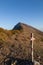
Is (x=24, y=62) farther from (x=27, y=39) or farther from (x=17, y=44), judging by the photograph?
(x=27, y=39)

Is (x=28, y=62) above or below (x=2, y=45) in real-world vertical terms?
below

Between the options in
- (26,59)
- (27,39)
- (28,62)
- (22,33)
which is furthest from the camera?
(22,33)

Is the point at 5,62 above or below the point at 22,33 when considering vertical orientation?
below

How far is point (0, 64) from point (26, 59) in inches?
91.5

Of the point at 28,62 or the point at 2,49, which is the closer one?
the point at 28,62

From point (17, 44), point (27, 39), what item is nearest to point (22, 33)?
point (27, 39)

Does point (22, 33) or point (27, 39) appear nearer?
point (27, 39)

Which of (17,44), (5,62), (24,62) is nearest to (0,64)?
(5,62)

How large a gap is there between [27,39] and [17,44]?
3.22m

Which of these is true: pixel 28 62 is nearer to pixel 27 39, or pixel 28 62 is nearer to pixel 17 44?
pixel 17 44

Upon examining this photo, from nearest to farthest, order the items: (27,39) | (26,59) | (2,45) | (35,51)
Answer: (26,59)
(35,51)
(2,45)
(27,39)

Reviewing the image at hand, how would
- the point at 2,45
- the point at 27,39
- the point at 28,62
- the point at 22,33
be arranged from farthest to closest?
the point at 22,33 < the point at 27,39 < the point at 2,45 < the point at 28,62

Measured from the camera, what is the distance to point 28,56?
769 inches

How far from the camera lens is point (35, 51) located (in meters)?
21.1
